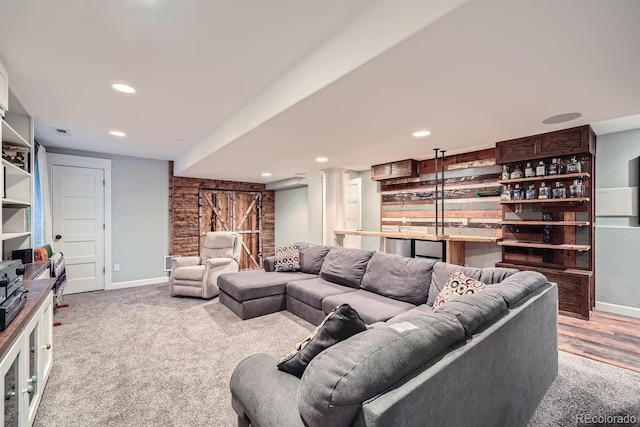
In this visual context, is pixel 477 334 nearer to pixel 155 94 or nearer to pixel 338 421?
pixel 338 421

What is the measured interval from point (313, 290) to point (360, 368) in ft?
8.30

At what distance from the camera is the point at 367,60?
5.32 feet

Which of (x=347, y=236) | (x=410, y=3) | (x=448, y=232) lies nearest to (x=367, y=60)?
(x=410, y=3)

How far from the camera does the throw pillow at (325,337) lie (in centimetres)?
121

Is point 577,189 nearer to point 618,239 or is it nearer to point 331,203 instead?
point 618,239

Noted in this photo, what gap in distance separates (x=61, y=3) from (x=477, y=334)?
8.60 feet

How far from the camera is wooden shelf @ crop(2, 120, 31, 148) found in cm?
245

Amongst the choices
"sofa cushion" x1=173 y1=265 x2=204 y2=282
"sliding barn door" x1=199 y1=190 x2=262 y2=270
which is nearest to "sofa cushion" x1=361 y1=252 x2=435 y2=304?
"sofa cushion" x1=173 y1=265 x2=204 y2=282

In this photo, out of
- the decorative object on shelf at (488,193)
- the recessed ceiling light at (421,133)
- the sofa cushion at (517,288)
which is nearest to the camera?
the sofa cushion at (517,288)

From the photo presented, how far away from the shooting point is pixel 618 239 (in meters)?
3.60

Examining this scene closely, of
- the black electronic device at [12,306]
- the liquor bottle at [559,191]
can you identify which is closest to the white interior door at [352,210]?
the liquor bottle at [559,191]

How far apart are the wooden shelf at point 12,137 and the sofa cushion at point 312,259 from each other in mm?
3296

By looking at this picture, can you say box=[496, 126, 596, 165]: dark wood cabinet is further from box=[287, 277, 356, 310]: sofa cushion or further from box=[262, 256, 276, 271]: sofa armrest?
box=[262, 256, 276, 271]: sofa armrest

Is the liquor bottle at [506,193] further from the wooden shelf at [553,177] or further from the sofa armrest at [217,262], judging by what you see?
the sofa armrest at [217,262]
